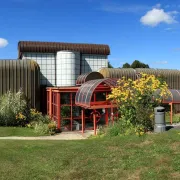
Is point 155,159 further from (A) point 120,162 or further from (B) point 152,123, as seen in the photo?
(B) point 152,123

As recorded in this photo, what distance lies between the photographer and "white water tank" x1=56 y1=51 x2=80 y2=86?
22.0 meters

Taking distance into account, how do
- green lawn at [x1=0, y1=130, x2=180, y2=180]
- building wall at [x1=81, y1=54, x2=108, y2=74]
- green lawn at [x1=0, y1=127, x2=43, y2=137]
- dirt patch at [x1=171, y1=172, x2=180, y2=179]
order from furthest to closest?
building wall at [x1=81, y1=54, x2=108, y2=74]
green lawn at [x1=0, y1=127, x2=43, y2=137]
green lawn at [x1=0, y1=130, x2=180, y2=180]
dirt patch at [x1=171, y1=172, x2=180, y2=179]

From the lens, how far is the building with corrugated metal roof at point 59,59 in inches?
870

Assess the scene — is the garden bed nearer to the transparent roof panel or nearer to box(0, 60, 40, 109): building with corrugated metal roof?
the transparent roof panel

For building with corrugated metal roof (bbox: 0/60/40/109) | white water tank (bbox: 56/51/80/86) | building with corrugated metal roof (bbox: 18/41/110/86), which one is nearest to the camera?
building with corrugated metal roof (bbox: 0/60/40/109)

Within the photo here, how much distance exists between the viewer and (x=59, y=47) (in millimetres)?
23203

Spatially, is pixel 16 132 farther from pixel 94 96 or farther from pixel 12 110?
pixel 94 96

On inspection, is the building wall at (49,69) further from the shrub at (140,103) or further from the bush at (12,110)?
the shrub at (140,103)

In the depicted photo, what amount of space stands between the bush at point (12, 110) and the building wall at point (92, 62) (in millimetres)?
7502

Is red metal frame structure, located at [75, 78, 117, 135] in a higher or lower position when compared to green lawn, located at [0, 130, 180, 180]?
higher

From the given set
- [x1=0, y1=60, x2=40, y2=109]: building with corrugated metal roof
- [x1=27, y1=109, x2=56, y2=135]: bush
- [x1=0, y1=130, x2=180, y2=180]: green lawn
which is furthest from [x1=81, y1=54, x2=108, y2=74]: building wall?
[x1=0, y1=130, x2=180, y2=180]: green lawn

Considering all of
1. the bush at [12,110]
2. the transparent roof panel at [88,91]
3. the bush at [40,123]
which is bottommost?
the bush at [40,123]

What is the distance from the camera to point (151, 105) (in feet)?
36.8

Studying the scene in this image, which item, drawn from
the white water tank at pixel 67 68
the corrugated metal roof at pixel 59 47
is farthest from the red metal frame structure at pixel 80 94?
the corrugated metal roof at pixel 59 47
